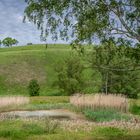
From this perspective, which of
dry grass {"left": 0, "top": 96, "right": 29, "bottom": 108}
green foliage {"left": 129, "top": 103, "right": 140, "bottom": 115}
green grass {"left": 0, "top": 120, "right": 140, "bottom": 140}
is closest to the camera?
green grass {"left": 0, "top": 120, "right": 140, "bottom": 140}

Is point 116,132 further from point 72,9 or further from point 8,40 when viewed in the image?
point 8,40

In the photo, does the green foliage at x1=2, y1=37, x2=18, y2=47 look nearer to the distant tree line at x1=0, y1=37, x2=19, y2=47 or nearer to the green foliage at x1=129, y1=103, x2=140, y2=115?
the distant tree line at x1=0, y1=37, x2=19, y2=47

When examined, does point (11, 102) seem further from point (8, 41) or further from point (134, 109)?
point (8, 41)

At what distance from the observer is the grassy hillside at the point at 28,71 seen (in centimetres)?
8631

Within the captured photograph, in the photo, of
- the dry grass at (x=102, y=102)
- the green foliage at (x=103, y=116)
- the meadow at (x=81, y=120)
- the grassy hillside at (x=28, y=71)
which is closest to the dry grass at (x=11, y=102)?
the meadow at (x=81, y=120)

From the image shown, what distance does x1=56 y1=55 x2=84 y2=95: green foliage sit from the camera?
74.4 meters

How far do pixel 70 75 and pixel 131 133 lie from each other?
2165 inches

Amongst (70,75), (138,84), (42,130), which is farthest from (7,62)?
(42,130)

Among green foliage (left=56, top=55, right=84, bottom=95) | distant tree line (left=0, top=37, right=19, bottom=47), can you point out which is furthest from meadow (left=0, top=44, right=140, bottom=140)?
distant tree line (left=0, top=37, right=19, bottom=47)

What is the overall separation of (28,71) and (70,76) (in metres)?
25.7

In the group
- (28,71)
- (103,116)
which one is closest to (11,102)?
(103,116)

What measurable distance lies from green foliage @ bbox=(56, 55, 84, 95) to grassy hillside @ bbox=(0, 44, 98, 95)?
7.24 ft

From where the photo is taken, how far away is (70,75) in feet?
251

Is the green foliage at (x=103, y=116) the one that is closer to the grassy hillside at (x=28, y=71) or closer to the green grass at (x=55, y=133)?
the green grass at (x=55, y=133)
